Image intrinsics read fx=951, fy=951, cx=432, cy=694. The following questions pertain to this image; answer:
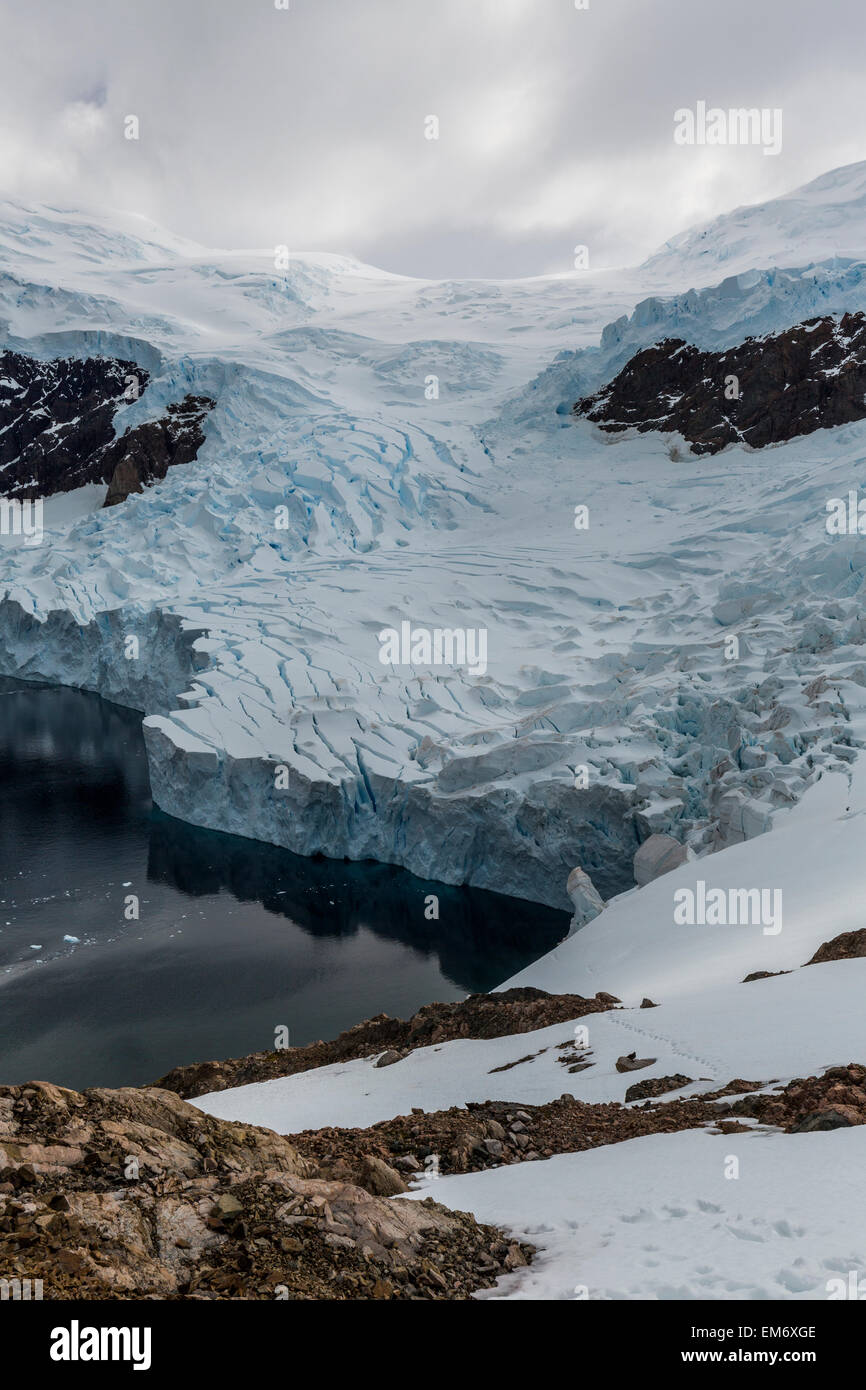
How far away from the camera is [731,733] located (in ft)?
46.4

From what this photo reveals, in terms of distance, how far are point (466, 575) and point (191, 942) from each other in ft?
44.5

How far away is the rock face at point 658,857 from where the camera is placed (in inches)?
473

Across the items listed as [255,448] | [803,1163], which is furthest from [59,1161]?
[255,448]

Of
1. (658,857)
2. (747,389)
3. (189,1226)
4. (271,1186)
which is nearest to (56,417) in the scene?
(747,389)

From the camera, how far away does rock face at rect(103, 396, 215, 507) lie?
38312mm

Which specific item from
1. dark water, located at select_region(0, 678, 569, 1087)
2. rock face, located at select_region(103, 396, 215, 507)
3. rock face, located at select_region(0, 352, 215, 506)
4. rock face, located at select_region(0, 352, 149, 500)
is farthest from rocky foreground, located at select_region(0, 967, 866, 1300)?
rock face, located at select_region(0, 352, 149, 500)

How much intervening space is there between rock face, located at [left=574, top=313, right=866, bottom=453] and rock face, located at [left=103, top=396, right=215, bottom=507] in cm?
1536

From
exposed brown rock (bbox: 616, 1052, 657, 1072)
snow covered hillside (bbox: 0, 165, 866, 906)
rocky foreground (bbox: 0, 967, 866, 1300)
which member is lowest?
exposed brown rock (bbox: 616, 1052, 657, 1072)

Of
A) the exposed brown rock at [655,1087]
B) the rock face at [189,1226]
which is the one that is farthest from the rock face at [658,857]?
the rock face at [189,1226]

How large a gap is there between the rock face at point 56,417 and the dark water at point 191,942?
30.0 metres

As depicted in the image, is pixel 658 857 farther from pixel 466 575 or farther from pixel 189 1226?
pixel 466 575

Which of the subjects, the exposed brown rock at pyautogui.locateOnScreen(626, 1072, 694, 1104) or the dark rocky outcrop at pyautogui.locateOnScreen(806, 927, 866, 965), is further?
the dark rocky outcrop at pyautogui.locateOnScreen(806, 927, 866, 965)

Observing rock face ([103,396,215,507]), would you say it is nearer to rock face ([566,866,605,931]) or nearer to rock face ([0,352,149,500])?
rock face ([0,352,149,500])
